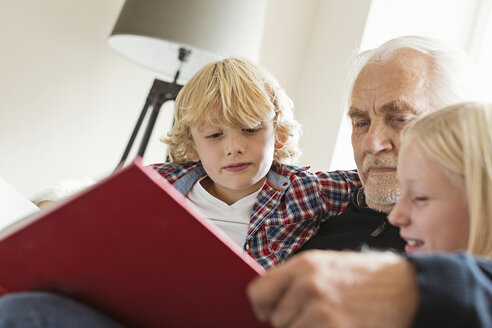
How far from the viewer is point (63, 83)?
2.32 m

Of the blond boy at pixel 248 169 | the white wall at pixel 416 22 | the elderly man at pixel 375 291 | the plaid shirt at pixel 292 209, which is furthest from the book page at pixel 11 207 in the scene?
the white wall at pixel 416 22

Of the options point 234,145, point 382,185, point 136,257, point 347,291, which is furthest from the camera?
point 234,145

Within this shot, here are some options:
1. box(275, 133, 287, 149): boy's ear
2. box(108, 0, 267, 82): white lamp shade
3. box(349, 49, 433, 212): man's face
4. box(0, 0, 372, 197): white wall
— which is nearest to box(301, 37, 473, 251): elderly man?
box(349, 49, 433, 212): man's face

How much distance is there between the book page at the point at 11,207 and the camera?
1.14m

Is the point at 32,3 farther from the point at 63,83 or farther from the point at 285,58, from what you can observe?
the point at 285,58

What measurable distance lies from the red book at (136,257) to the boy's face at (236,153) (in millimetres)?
810

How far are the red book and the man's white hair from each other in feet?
2.61

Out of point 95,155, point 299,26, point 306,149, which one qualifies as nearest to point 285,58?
point 299,26

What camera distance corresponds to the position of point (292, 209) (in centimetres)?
132

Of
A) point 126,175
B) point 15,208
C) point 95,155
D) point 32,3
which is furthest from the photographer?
point 95,155

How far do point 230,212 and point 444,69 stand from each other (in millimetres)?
649

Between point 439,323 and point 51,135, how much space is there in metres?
2.19

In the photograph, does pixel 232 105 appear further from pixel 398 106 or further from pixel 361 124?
pixel 398 106

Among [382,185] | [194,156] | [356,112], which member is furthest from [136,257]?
[194,156]
